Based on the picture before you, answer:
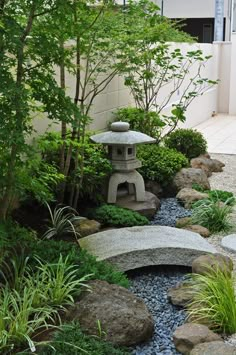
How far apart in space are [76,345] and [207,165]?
4960 millimetres

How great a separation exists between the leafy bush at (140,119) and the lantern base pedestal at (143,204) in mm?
1481

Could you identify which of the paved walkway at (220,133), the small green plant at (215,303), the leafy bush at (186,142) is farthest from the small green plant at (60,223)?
the paved walkway at (220,133)

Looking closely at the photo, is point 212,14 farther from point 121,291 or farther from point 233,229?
point 121,291

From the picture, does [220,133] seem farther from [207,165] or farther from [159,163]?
[159,163]

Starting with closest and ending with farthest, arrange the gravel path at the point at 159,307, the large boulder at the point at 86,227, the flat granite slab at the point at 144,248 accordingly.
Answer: the gravel path at the point at 159,307 < the flat granite slab at the point at 144,248 < the large boulder at the point at 86,227

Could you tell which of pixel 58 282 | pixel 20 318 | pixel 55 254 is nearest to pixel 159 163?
pixel 55 254

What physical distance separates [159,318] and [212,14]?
50.8 ft

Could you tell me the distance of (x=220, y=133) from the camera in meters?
11.2

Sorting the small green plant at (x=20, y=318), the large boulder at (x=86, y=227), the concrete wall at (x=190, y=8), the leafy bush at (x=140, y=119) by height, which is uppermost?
the concrete wall at (x=190, y=8)

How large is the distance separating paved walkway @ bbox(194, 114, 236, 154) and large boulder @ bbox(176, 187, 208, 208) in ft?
11.0

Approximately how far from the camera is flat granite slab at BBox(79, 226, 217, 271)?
3.83m

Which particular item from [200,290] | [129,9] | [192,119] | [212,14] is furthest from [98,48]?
[212,14]

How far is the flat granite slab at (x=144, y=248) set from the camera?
12.6 ft

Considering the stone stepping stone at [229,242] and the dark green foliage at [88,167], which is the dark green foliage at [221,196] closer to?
the stone stepping stone at [229,242]
